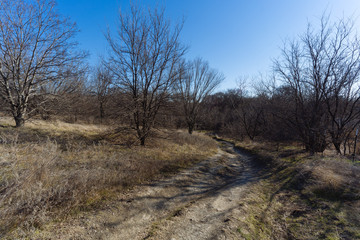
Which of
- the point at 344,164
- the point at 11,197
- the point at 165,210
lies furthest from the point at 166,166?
the point at 344,164

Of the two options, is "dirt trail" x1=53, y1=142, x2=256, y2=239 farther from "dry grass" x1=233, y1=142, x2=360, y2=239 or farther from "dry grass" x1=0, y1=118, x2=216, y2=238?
"dry grass" x1=233, y1=142, x2=360, y2=239

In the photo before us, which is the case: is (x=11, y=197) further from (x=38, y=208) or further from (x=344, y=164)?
(x=344, y=164)

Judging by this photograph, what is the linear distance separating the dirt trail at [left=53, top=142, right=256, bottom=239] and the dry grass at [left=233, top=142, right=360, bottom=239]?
530 mm

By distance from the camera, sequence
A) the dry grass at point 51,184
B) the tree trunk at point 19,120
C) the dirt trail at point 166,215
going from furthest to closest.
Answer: the tree trunk at point 19,120, the dirt trail at point 166,215, the dry grass at point 51,184

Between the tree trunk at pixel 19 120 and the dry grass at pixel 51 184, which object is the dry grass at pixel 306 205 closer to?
the dry grass at pixel 51 184

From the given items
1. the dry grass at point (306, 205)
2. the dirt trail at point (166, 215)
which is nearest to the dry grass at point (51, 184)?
the dirt trail at point (166, 215)

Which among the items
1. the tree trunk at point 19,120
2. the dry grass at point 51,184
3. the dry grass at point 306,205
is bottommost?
the dry grass at point 306,205

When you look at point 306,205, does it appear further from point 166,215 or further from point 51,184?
point 51,184

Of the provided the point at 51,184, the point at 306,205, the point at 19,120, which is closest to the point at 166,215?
the point at 51,184

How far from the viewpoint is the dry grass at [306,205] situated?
3.66 metres

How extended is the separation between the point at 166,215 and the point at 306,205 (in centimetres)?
443

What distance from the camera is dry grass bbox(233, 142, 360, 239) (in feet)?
12.0

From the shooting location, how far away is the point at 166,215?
394 centimetres

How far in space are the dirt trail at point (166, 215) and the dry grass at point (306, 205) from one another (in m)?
0.53
